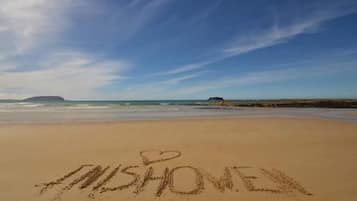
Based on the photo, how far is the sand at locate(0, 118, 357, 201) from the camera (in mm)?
4242

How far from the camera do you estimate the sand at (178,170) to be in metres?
4.24

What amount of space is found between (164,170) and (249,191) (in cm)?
185

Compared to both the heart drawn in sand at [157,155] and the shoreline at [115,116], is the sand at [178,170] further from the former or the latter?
the shoreline at [115,116]

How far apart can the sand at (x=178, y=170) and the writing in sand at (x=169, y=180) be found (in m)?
0.02

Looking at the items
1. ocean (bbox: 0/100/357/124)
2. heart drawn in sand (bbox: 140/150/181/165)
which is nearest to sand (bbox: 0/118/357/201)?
heart drawn in sand (bbox: 140/150/181/165)

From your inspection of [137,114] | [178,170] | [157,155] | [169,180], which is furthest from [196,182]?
[137,114]

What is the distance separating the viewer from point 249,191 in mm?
4359

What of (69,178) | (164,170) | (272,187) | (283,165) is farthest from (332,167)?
(69,178)

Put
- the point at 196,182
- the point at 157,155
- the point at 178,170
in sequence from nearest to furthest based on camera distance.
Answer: the point at 196,182, the point at 178,170, the point at 157,155

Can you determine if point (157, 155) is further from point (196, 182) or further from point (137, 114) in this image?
point (137, 114)

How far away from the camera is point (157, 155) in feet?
22.3

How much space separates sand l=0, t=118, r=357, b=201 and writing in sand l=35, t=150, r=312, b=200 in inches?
0.6

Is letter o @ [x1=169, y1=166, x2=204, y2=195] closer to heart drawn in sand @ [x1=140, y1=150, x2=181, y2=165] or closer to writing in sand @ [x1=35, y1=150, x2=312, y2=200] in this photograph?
writing in sand @ [x1=35, y1=150, x2=312, y2=200]

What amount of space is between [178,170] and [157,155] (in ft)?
4.74
